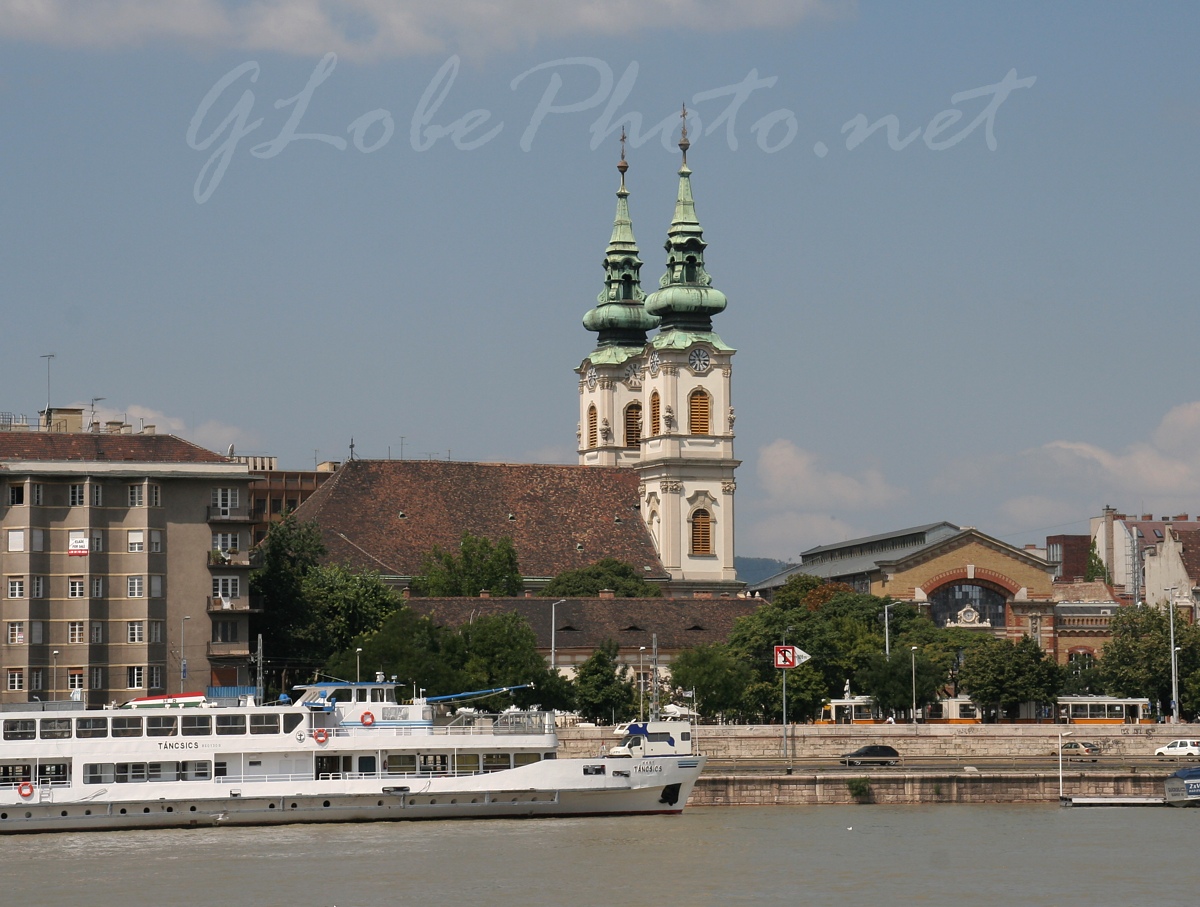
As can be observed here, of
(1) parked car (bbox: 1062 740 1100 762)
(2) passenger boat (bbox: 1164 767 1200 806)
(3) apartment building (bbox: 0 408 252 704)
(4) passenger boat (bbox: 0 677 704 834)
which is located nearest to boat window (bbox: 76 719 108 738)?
(4) passenger boat (bbox: 0 677 704 834)

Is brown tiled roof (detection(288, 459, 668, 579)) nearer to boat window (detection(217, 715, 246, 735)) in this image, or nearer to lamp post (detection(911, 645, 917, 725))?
lamp post (detection(911, 645, 917, 725))

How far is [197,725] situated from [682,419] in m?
94.4

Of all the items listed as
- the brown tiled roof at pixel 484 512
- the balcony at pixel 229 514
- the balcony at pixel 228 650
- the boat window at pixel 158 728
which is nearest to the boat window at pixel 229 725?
the boat window at pixel 158 728

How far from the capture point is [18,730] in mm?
83375

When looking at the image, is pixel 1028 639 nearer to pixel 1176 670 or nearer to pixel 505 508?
pixel 1176 670

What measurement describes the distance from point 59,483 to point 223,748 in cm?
3191

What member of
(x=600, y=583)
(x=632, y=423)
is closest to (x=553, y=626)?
(x=600, y=583)

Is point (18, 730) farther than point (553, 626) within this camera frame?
No

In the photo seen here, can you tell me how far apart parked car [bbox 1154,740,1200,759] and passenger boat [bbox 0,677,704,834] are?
34.0 m

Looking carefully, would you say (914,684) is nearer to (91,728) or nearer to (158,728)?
(158,728)

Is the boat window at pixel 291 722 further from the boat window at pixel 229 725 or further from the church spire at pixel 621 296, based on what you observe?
the church spire at pixel 621 296

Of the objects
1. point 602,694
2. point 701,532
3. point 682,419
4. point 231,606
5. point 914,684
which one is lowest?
point 602,694

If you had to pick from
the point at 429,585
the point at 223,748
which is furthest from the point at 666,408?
the point at 223,748

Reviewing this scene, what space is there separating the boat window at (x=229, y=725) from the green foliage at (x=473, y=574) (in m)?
70.4
